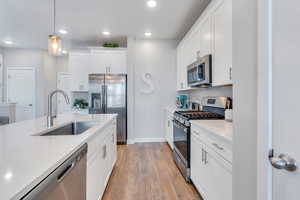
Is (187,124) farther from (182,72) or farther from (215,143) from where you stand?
(182,72)

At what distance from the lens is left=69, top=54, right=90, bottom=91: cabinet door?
4.53 meters

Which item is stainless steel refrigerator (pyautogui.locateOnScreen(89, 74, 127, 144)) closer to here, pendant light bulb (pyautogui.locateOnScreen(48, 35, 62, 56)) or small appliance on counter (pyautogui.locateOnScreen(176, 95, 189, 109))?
small appliance on counter (pyautogui.locateOnScreen(176, 95, 189, 109))

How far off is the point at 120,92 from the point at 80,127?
6.86ft

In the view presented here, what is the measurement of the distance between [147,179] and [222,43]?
2145 mm

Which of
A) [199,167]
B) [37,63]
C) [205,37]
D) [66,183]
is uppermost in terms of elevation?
[37,63]

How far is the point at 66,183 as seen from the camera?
0.90 metres

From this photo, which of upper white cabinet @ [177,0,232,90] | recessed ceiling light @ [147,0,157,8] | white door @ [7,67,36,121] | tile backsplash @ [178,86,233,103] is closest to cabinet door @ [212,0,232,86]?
upper white cabinet @ [177,0,232,90]

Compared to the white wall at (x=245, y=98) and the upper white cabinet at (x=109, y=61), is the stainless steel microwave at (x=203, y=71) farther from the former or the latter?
the upper white cabinet at (x=109, y=61)

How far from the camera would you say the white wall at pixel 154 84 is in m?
4.31

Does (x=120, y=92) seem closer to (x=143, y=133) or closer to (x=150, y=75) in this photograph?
(x=150, y=75)

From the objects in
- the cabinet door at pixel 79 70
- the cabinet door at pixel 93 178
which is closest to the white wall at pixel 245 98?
the cabinet door at pixel 93 178

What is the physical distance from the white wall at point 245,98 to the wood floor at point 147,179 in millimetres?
1261

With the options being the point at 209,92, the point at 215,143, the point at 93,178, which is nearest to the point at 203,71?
the point at 209,92

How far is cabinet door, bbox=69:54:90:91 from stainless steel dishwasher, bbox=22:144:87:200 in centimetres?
381
